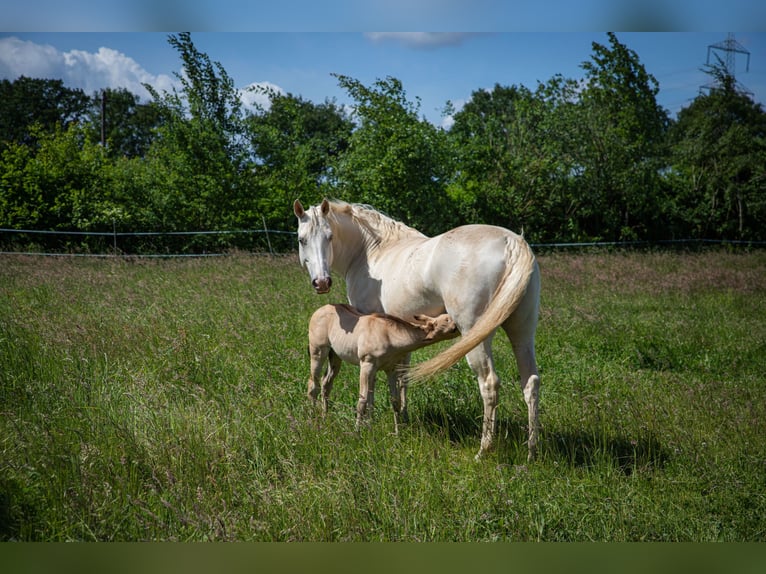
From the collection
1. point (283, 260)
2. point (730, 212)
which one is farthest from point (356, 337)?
point (730, 212)

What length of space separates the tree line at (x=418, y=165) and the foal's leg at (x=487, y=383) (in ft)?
31.3

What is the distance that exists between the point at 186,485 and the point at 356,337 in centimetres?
135

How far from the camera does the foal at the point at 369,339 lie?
3.73 m

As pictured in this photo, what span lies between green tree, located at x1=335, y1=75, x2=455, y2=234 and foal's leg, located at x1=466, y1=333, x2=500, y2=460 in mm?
9464

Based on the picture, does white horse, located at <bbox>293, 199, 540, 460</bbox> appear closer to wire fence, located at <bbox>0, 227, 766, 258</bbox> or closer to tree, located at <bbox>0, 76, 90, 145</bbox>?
wire fence, located at <bbox>0, 227, 766, 258</bbox>

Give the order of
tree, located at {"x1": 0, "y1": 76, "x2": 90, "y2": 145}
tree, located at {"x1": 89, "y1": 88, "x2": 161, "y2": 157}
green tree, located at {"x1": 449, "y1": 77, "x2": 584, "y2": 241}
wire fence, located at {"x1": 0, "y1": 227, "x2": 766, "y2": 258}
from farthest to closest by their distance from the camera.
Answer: tree, located at {"x1": 89, "y1": 88, "x2": 161, "y2": 157} → tree, located at {"x1": 0, "y1": 76, "x2": 90, "y2": 145} → green tree, located at {"x1": 449, "y1": 77, "x2": 584, "y2": 241} → wire fence, located at {"x1": 0, "y1": 227, "x2": 766, "y2": 258}

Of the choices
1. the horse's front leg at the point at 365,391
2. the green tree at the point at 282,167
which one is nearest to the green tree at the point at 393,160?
the green tree at the point at 282,167

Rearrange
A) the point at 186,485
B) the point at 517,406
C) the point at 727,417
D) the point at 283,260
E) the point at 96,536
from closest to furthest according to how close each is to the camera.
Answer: the point at 96,536
the point at 186,485
the point at 727,417
the point at 517,406
the point at 283,260

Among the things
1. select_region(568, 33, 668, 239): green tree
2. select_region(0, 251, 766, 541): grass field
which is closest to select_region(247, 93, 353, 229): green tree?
select_region(568, 33, 668, 239): green tree

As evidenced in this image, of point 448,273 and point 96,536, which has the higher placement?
point 448,273

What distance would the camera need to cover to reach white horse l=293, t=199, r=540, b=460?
3.50m

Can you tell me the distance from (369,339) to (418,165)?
33.4 ft

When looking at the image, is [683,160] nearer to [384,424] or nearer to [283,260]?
[283,260]

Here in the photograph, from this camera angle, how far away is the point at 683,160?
19547 mm
